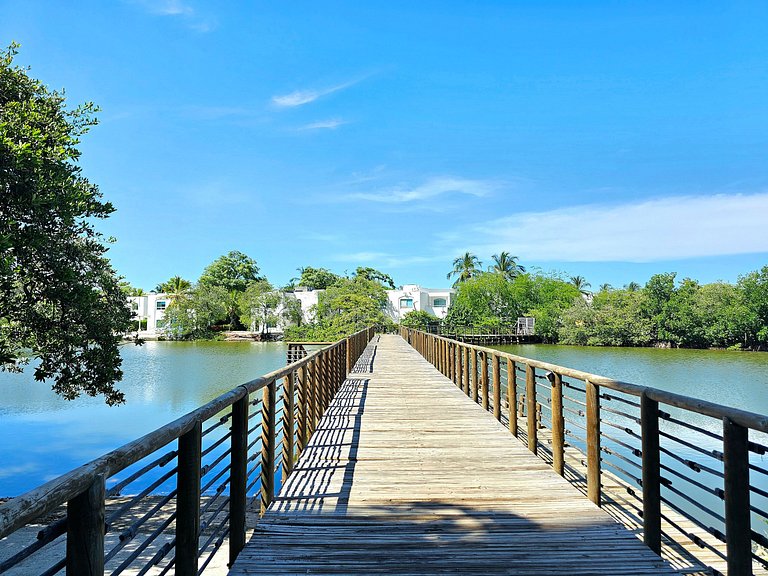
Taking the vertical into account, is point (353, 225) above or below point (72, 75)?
above

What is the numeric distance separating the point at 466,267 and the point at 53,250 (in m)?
63.2

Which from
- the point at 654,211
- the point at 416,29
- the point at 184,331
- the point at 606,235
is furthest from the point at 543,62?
the point at 184,331

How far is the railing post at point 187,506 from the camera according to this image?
6.99 ft

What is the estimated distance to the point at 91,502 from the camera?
4.56ft

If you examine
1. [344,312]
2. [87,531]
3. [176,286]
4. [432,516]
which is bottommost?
[432,516]

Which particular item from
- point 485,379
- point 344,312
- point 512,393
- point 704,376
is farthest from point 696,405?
point 344,312

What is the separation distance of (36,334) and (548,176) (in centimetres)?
4581

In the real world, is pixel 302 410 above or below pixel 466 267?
below

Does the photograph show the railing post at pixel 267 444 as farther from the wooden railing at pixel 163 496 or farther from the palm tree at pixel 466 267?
the palm tree at pixel 466 267

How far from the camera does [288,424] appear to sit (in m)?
4.37

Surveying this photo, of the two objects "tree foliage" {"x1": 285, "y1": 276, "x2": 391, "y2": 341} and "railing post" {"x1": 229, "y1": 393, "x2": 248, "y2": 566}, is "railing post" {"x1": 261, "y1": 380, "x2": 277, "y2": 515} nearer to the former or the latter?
"railing post" {"x1": 229, "y1": 393, "x2": 248, "y2": 566}

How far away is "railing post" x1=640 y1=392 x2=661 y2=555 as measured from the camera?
2.80m

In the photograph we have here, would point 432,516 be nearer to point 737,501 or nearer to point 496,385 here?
point 737,501

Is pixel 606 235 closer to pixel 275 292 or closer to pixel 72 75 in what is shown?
pixel 275 292
